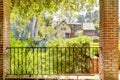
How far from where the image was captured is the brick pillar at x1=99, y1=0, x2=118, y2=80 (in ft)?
25.3

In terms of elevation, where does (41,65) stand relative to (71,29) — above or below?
below

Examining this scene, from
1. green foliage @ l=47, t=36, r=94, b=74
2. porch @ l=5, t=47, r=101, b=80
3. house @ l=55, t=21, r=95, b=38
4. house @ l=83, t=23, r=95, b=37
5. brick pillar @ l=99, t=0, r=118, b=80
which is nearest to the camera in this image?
brick pillar @ l=99, t=0, r=118, b=80

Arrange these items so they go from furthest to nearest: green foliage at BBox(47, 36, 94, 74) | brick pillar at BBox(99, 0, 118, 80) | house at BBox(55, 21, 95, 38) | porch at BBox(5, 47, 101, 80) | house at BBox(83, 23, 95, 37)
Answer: house at BBox(83, 23, 95, 37)
house at BBox(55, 21, 95, 38)
green foliage at BBox(47, 36, 94, 74)
porch at BBox(5, 47, 101, 80)
brick pillar at BBox(99, 0, 118, 80)

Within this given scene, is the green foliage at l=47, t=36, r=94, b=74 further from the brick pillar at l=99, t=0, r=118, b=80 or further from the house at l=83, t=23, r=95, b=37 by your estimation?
the house at l=83, t=23, r=95, b=37

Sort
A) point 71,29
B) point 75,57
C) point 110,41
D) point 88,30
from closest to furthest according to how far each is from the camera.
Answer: point 110,41 → point 75,57 → point 71,29 → point 88,30

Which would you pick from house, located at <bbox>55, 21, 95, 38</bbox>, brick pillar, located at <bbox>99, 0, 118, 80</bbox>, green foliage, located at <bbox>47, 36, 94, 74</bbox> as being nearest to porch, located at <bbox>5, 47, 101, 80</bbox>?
green foliage, located at <bbox>47, 36, 94, 74</bbox>

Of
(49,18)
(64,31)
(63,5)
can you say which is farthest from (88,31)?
(63,5)

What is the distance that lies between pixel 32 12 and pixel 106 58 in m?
6.63

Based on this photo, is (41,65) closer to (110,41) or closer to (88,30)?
(110,41)

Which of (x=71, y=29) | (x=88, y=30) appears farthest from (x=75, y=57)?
(x=88, y=30)

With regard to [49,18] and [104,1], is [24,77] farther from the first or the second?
[49,18]

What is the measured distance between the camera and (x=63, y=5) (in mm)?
13805

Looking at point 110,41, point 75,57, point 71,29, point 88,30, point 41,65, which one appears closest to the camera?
point 110,41

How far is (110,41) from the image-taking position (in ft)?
25.5
